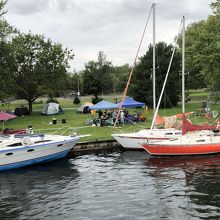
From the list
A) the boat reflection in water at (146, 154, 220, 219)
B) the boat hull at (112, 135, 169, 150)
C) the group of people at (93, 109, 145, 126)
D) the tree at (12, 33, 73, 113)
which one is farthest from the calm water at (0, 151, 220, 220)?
the tree at (12, 33, 73, 113)

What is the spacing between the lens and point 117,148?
113 feet

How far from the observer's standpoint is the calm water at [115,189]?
18.1 metres

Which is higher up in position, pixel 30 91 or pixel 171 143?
pixel 30 91

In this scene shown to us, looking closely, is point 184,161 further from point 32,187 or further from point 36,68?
point 36,68

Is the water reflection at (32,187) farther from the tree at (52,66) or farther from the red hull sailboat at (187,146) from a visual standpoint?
the tree at (52,66)

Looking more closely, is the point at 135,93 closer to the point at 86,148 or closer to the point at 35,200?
the point at 86,148

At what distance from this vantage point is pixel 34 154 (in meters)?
29.2

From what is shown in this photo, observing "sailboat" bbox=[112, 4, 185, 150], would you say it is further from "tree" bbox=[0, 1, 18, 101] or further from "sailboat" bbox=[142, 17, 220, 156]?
"tree" bbox=[0, 1, 18, 101]

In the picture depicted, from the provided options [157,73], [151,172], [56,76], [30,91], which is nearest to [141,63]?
[157,73]

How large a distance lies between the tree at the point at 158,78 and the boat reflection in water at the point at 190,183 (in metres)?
30.1

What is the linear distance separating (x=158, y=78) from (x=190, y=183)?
38521 millimetres

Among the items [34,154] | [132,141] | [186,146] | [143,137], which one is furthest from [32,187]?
[186,146]

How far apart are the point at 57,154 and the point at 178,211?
47.6ft

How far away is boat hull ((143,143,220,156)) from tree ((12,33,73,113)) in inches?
1149
